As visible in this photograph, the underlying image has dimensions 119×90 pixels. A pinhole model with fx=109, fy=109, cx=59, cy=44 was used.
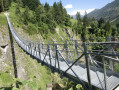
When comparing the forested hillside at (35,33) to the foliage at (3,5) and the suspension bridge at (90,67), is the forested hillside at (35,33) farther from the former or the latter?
the suspension bridge at (90,67)

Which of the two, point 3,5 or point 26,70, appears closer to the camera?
point 26,70

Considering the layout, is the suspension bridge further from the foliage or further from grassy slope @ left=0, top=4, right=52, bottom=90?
the foliage

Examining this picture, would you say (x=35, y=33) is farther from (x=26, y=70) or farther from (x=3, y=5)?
(x=26, y=70)

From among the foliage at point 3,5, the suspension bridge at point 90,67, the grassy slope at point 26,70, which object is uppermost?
the foliage at point 3,5

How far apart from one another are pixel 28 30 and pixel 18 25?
78.0 inches

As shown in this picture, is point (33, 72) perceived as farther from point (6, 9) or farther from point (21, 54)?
point (6, 9)

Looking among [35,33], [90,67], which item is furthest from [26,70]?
[35,33]

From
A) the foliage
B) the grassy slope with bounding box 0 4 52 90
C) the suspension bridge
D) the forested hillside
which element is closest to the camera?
the suspension bridge

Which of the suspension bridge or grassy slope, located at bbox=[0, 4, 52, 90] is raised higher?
the suspension bridge

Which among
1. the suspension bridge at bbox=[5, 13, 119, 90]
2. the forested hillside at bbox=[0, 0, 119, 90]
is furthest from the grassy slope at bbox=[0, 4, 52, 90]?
the suspension bridge at bbox=[5, 13, 119, 90]

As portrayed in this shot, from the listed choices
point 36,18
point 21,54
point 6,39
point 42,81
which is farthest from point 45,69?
point 36,18

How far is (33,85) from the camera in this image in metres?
1.71

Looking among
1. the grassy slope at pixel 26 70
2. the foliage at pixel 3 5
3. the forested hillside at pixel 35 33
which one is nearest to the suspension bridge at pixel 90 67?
the forested hillside at pixel 35 33

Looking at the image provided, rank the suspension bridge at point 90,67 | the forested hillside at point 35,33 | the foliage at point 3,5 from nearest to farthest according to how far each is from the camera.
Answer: the suspension bridge at point 90,67 → the forested hillside at point 35,33 → the foliage at point 3,5
